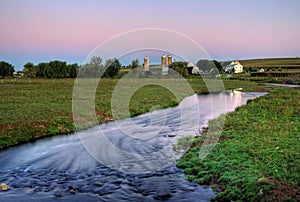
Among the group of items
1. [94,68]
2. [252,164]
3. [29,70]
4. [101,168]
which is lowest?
[101,168]

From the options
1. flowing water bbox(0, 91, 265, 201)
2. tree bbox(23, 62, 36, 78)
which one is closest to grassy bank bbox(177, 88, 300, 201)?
flowing water bbox(0, 91, 265, 201)

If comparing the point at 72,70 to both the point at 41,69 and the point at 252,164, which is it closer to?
the point at 41,69

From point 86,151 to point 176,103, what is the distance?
28.2 meters

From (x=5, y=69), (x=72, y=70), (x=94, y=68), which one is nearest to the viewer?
→ (x=94, y=68)

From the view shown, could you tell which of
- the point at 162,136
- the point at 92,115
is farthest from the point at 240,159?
the point at 92,115

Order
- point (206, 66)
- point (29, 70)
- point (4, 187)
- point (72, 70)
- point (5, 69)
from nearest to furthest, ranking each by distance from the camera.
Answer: point (4, 187), point (206, 66), point (5, 69), point (72, 70), point (29, 70)

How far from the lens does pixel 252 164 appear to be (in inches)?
532

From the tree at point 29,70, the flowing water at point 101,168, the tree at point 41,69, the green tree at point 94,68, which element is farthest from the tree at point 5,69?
the flowing water at point 101,168

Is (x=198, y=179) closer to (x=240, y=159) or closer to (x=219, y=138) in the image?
(x=240, y=159)

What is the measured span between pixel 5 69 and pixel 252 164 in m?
155

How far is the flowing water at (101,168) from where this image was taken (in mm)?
12062

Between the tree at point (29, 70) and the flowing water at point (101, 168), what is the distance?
144 metres

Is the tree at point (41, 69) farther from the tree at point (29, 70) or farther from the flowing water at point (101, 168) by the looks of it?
the flowing water at point (101, 168)

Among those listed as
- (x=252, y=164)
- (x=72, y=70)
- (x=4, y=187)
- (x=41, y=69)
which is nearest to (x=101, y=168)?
(x=4, y=187)
